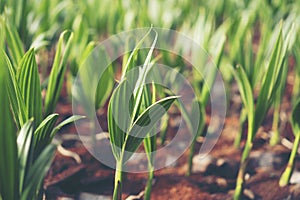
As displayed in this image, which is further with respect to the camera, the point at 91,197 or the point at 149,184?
the point at 91,197

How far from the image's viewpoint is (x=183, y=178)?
1317 millimetres

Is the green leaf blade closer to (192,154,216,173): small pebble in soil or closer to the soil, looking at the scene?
the soil

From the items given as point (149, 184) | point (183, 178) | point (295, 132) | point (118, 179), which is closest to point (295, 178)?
point (295, 132)

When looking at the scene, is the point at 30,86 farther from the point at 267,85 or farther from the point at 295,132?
the point at 295,132

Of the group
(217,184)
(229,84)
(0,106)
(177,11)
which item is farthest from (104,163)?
(177,11)

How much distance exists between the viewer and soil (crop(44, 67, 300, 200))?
1.23m

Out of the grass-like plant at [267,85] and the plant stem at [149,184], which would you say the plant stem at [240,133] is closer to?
the grass-like plant at [267,85]

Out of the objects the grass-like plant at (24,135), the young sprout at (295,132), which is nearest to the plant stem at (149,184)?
the grass-like plant at (24,135)

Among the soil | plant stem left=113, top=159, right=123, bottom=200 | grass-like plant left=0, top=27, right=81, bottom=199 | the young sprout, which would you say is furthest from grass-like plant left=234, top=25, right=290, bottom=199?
grass-like plant left=0, top=27, right=81, bottom=199

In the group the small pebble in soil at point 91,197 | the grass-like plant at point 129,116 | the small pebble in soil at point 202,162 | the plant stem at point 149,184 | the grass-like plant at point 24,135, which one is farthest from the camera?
the small pebble in soil at point 202,162

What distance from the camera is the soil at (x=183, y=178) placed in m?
1.23

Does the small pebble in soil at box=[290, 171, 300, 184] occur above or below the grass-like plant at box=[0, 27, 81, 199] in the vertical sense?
below

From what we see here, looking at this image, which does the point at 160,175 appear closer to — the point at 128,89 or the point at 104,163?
the point at 104,163

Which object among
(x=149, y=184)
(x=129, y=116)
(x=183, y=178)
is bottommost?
(x=183, y=178)
